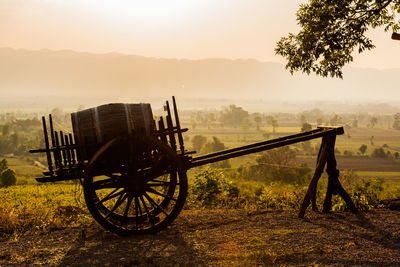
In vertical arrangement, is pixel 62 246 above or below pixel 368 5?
below

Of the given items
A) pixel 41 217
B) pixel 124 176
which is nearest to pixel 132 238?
pixel 124 176

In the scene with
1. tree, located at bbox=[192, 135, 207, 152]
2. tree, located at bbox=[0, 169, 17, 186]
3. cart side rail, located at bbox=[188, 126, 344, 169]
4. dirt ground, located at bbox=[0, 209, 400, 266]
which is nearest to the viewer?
dirt ground, located at bbox=[0, 209, 400, 266]

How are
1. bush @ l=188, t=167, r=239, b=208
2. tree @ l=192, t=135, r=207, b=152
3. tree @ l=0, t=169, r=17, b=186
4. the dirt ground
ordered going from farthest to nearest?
tree @ l=192, t=135, r=207, b=152 < tree @ l=0, t=169, r=17, b=186 < bush @ l=188, t=167, r=239, b=208 < the dirt ground

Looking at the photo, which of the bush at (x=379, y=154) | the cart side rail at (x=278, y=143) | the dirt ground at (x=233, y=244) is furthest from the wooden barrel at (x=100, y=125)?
the bush at (x=379, y=154)

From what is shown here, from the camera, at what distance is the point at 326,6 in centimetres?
850

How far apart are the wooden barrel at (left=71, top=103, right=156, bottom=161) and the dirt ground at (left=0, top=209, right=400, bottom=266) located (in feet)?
5.99

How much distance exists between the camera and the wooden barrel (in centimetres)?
560

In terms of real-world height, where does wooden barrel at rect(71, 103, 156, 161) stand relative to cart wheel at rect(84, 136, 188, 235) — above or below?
above

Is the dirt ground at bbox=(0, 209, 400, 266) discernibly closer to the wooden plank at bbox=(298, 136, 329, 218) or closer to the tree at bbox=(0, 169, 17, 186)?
the wooden plank at bbox=(298, 136, 329, 218)

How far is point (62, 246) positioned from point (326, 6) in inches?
362

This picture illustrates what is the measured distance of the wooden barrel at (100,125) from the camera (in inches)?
220

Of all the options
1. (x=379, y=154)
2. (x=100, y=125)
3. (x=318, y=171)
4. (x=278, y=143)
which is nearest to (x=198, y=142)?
(x=379, y=154)

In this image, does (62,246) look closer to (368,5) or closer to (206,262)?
(206,262)

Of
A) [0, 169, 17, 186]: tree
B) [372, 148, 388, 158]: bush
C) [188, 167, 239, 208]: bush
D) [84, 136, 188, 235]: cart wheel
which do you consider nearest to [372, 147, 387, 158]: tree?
[372, 148, 388, 158]: bush
